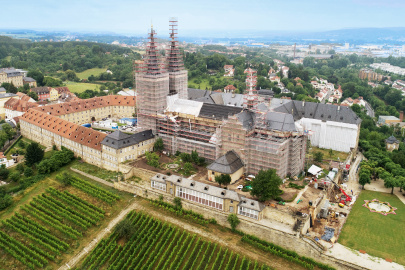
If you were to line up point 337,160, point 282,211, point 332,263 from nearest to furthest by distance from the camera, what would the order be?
point 332,263
point 282,211
point 337,160

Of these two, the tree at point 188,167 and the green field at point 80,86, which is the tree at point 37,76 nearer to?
the green field at point 80,86

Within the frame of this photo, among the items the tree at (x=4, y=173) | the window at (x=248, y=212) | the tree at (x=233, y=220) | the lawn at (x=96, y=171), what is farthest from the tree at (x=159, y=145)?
the tree at (x=4, y=173)

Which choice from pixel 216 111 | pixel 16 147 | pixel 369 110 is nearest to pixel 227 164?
pixel 216 111

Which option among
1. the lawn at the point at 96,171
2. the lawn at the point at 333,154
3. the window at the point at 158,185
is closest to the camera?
the window at the point at 158,185

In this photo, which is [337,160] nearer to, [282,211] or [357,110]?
[282,211]

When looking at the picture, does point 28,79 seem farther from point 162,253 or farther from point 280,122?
point 162,253

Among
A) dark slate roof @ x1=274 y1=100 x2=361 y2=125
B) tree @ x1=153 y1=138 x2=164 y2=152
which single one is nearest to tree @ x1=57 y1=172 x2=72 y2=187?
tree @ x1=153 y1=138 x2=164 y2=152

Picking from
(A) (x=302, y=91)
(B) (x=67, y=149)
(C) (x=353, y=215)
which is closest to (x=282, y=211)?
(C) (x=353, y=215)
